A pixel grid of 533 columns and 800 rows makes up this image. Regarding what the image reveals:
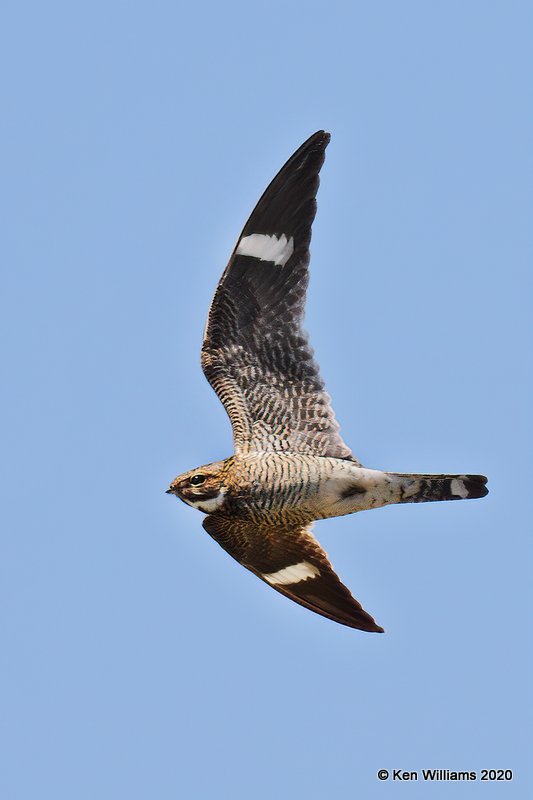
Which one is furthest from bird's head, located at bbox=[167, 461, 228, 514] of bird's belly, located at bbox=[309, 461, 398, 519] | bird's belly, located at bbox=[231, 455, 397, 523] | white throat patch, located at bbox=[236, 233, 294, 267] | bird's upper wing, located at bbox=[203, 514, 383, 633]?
white throat patch, located at bbox=[236, 233, 294, 267]

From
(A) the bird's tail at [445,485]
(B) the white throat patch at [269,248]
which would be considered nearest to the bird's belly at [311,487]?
(A) the bird's tail at [445,485]

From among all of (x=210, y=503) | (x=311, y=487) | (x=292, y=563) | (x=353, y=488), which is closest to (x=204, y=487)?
(x=210, y=503)

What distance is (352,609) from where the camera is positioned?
37.7 ft

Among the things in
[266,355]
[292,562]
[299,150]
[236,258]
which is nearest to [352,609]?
[292,562]

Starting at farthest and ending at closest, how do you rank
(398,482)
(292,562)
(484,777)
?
(484,777)
(292,562)
(398,482)

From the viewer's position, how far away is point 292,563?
11859mm

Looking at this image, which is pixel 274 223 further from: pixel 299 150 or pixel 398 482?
pixel 398 482

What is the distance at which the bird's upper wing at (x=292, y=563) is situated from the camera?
11.5 m

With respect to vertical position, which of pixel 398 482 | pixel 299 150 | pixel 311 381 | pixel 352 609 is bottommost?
pixel 352 609

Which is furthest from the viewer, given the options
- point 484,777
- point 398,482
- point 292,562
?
point 484,777

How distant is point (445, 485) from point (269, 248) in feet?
7.87

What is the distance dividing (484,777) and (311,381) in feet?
15.0

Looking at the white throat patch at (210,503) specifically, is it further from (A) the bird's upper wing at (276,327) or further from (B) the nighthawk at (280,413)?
(A) the bird's upper wing at (276,327)

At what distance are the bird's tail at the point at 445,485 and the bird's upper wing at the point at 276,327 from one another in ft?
1.92
